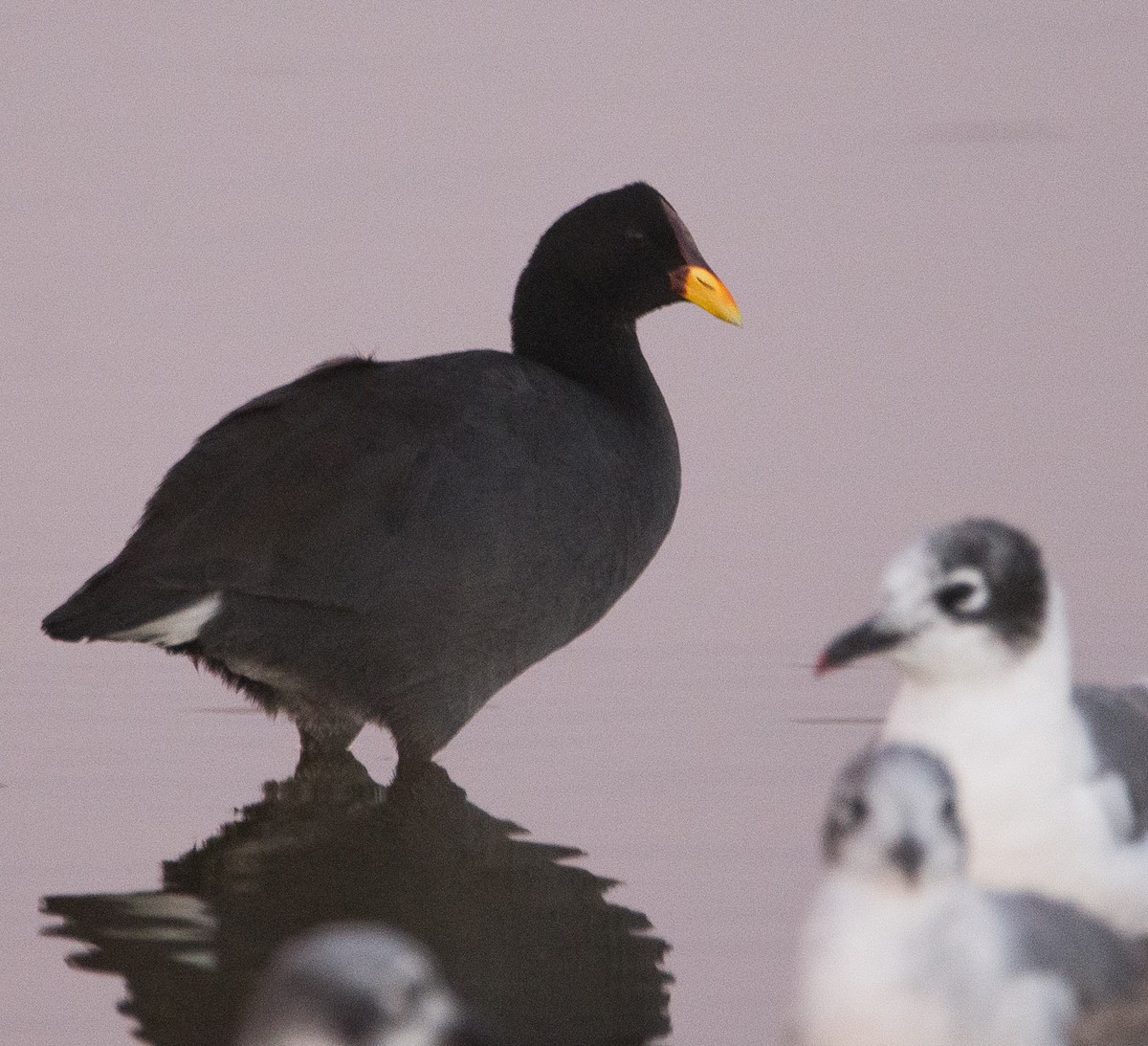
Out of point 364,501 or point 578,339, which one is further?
point 578,339

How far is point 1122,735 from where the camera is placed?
5.70 meters

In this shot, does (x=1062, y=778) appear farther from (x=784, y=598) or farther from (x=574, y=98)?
(x=574, y=98)

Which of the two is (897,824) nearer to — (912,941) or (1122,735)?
(912,941)

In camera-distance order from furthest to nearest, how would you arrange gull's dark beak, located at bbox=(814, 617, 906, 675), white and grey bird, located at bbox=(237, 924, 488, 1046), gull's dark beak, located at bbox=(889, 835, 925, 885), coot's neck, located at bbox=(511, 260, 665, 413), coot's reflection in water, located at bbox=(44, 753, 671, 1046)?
coot's neck, located at bbox=(511, 260, 665, 413) < coot's reflection in water, located at bbox=(44, 753, 671, 1046) < gull's dark beak, located at bbox=(814, 617, 906, 675) < gull's dark beak, located at bbox=(889, 835, 925, 885) < white and grey bird, located at bbox=(237, 924, 488, 1046)

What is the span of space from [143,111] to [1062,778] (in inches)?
358

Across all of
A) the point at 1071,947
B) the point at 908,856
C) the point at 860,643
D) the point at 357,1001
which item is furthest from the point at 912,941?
the point at 357,1001

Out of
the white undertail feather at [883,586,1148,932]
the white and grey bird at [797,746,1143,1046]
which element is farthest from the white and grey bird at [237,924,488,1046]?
the white undertail feather at [883,586,1148,932]

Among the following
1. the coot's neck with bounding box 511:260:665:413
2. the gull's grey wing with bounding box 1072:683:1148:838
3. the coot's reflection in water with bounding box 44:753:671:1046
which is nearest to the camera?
the gull's grey wing with bounding box 1072:683:1148:838

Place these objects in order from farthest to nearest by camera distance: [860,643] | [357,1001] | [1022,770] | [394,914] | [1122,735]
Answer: [394,914]
[1122,735]
[1022,770]
[860,643]
[357,1001]

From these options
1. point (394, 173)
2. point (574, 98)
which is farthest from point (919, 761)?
point (574, 98)

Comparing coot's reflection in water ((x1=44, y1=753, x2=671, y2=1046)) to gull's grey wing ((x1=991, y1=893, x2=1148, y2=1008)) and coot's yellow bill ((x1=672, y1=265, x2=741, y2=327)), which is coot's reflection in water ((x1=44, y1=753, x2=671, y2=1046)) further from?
coot's yellow bill ((x1=672, y1=265, x2=741, y2=327))

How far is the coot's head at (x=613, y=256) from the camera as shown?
812cm

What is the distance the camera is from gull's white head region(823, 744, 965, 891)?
14.7 feet

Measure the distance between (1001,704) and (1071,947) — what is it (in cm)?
64
